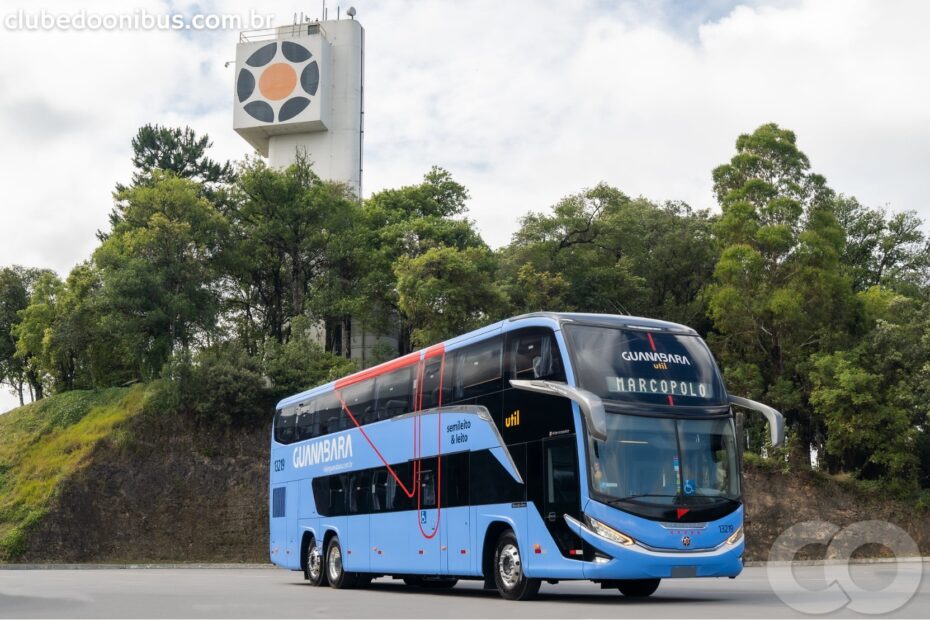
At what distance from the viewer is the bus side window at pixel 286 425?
81.5ft

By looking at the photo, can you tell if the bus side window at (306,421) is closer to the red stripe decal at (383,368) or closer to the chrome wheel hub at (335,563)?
the red stripe decal at (383,368)

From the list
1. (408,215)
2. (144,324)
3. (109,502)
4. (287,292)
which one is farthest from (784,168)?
(109,502)

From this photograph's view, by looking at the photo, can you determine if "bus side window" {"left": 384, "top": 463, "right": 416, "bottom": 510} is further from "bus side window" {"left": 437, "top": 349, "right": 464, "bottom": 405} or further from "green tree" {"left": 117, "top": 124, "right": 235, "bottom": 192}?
"green tree" {"left": 117, "top": 124, "right": 235, "bottom": 192}

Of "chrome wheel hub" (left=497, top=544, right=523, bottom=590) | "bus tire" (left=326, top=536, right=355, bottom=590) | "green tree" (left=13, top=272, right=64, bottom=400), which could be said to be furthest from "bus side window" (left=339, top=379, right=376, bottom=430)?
"green tree" (left=13, top=272, right=64, bottom=400)

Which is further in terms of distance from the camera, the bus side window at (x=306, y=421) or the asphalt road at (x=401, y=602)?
the bus side window at (x=306, y=421)

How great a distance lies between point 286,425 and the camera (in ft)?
83.0

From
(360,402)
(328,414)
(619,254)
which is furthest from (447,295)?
(360,402)

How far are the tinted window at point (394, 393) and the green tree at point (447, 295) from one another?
24.6 meters

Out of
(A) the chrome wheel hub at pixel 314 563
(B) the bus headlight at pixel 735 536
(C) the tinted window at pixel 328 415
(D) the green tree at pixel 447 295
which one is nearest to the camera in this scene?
(B) the bus headlight at pixel 735 536

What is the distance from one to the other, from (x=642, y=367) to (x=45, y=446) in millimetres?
42425

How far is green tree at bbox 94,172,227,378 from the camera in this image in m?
48.3

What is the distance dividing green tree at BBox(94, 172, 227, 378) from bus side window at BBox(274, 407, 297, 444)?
24316mm

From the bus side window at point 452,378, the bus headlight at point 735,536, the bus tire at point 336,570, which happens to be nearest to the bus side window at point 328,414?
the bus tire at point 336,570

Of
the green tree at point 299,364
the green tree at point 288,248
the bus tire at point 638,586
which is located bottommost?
the bus tire at point 638,586
